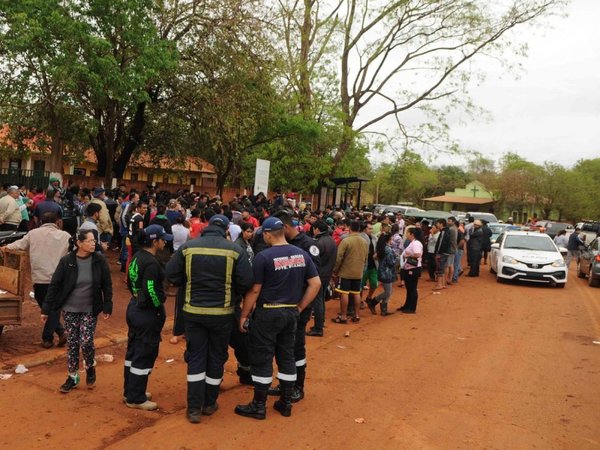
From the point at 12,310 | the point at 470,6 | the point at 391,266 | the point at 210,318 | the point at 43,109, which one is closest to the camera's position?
the point at 210,318

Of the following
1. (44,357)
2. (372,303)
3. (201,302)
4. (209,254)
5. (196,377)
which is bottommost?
(44,357)

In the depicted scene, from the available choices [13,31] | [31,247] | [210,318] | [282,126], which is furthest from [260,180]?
[210,318]

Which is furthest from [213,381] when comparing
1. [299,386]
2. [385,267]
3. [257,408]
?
[385,267]

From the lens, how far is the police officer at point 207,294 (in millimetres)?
5168

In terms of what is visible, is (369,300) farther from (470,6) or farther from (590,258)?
(470,6)

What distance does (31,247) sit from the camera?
698cm

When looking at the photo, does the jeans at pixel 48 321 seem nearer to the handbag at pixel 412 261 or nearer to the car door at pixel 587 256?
the handbag at pixel 412 261

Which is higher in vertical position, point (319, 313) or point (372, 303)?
point (319, 313)

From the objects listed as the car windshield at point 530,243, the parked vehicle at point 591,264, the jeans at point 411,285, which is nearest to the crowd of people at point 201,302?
the jeans at point 411,285

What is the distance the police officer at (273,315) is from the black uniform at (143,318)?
833mm

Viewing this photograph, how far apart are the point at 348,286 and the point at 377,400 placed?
3.73 metres

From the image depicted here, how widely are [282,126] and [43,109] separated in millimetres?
8608

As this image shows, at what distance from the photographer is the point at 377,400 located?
611cm

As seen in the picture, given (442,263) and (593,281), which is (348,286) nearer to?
(442,263)
